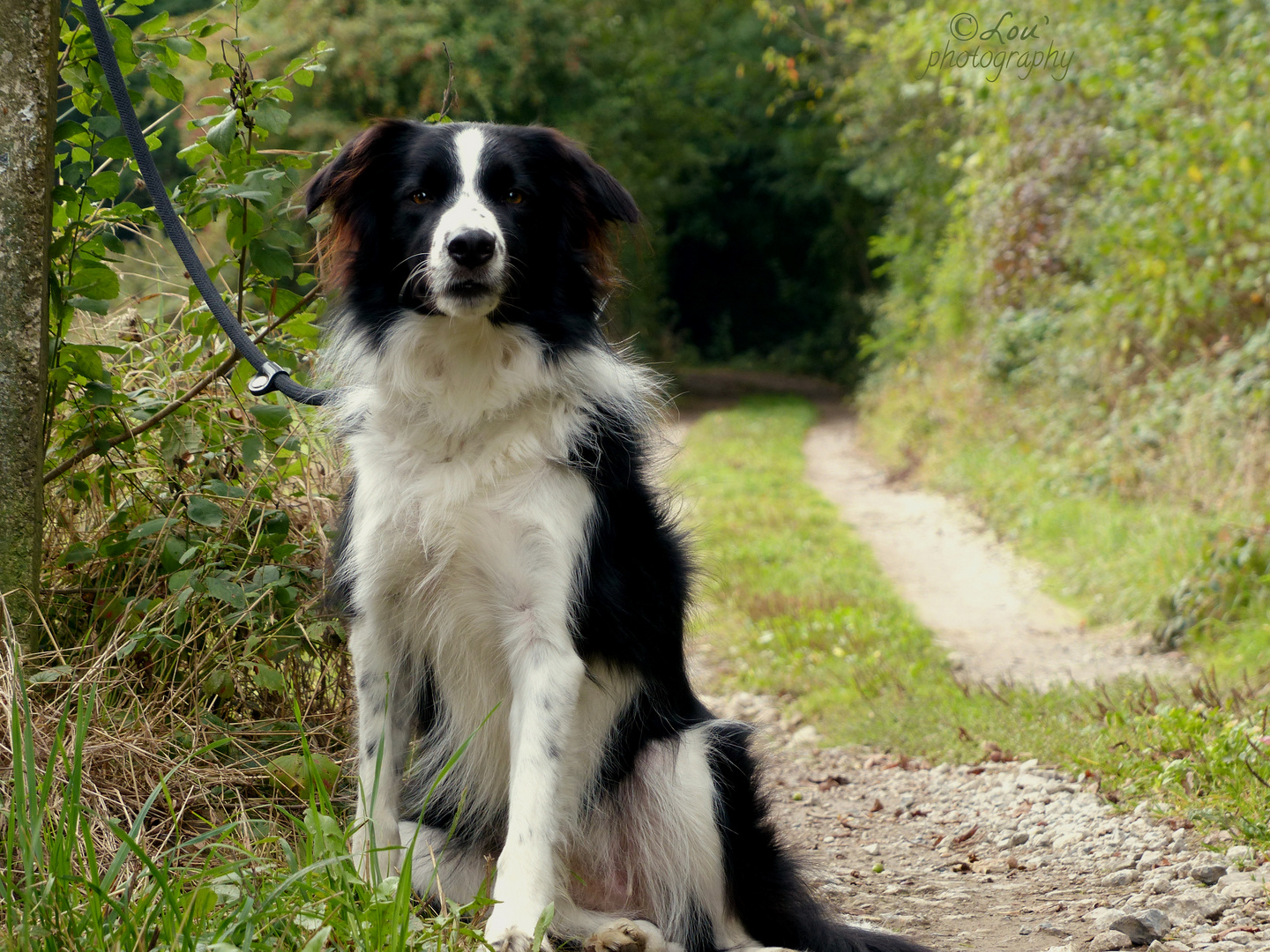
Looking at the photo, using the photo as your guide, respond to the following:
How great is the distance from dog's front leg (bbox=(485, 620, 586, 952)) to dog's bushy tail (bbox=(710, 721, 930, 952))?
46cm

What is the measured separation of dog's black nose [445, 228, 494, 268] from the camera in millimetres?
2551

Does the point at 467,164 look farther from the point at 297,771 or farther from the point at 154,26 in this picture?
the point at 297,771

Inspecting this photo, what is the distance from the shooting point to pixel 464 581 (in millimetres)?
2637

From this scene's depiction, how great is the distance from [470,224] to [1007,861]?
241 centimetres

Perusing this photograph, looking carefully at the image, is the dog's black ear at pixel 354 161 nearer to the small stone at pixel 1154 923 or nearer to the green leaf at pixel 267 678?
the green leaf at pixel 267 678

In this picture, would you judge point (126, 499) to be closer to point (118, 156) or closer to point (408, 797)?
point (118, 156)

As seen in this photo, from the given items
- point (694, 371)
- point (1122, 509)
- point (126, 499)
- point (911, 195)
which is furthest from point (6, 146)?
point (694, 371)

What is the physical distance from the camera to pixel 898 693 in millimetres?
5430

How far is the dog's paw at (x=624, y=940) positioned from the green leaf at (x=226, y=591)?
4.25ft

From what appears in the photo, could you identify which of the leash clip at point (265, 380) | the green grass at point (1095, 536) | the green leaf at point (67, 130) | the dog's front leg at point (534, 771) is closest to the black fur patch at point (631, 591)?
the dog's front leg at point (534, 771)

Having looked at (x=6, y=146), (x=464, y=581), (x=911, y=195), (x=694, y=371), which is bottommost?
(x=694, y=371)

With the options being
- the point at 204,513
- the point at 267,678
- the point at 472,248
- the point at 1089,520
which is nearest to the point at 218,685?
the point at 267,678

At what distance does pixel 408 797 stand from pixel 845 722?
8.61 ft

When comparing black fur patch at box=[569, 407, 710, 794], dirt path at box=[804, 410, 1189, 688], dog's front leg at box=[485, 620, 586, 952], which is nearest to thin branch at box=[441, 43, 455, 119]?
black fur patch at box=[569, 407, 710, 794]
